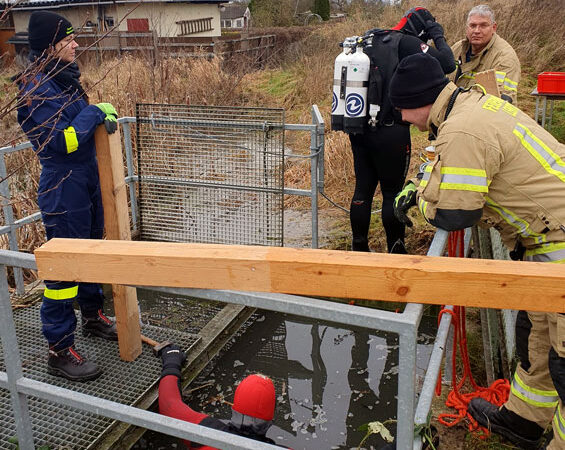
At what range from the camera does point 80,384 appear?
3553 millimetres

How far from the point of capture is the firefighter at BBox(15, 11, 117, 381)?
10.9 ft

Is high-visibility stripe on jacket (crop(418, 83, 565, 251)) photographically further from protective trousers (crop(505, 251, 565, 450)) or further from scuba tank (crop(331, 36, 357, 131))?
scuba tank (crop(331, 36, 357, 131))

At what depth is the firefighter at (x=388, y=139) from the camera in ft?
14.1

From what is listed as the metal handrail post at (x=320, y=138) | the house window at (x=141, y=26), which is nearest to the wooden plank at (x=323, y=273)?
the metal handrail post at (x=320, y=138)

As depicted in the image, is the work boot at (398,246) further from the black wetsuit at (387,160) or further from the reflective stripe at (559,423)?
the reflective stripe at (559,423)

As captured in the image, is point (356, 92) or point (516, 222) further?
point (356, 92)

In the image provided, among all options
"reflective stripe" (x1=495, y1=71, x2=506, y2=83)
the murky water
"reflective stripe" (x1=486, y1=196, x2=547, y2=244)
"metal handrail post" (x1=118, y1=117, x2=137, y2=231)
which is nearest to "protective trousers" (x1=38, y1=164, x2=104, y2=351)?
the murky water

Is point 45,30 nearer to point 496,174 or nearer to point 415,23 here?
point 496,174

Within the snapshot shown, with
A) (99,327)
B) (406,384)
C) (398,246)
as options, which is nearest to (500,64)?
(398,246)

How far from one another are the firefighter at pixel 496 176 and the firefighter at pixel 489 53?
2.34 metres

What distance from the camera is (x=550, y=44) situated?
12719 mm

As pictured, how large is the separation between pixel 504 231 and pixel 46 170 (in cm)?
264

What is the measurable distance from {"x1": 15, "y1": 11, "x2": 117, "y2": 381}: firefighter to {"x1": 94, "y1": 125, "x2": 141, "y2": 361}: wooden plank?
96mm

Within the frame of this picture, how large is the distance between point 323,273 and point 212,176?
367 cm
